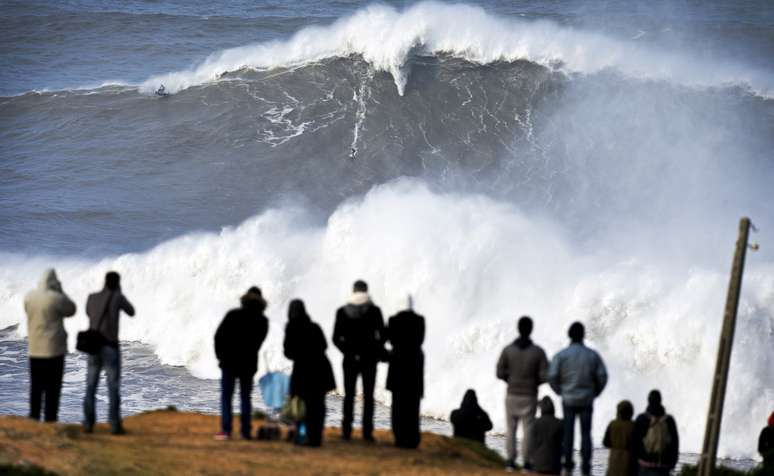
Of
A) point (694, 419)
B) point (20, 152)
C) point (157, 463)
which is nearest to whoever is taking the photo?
point (157, 463)

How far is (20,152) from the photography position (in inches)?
1510

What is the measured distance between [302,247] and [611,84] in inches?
505

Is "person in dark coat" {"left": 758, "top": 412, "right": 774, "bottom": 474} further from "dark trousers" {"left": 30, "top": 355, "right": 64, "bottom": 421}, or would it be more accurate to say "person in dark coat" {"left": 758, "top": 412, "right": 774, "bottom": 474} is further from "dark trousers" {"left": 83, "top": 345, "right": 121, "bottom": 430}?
"dark trousers" {"left": 30, "top": 355, "right": 64, "bottom": 421}

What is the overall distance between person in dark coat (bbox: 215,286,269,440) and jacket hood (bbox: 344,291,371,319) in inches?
28.5

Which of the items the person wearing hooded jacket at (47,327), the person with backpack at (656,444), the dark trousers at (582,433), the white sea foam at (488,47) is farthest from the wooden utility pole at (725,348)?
the white sea foam at (488,47)

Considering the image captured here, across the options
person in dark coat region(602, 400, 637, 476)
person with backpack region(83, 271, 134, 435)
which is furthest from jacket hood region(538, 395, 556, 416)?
person with backpack region(83, 271, 134, 435)

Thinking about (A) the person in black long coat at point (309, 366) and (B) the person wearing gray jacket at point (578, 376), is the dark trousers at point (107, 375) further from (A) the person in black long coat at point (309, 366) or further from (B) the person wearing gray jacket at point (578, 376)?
(B) the person wearing gray jacket at point (578, 376)

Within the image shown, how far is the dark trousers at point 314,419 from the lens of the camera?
1244 centimetres

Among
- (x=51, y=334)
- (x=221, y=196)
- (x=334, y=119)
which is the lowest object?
(x=51, y=334)

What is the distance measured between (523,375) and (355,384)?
60.4 inches

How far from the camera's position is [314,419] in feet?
41.0

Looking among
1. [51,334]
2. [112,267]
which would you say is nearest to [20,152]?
[112,267]

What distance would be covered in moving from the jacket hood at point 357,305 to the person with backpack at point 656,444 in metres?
2.54

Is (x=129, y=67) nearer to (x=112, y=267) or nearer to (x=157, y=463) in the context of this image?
(x=112, y=267)
